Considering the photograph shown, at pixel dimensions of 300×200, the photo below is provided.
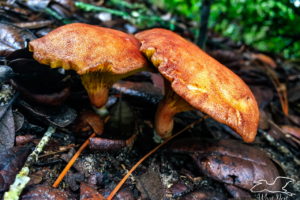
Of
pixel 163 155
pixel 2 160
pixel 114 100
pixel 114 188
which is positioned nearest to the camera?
pixel 2 160

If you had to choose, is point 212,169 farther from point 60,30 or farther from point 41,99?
point 60,30

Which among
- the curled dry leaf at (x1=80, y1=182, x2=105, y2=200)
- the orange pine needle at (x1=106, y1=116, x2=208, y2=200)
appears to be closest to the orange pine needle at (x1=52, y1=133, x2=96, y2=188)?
the curled dry leaf at (x1=80, y1=182, x2=105, y2=200)

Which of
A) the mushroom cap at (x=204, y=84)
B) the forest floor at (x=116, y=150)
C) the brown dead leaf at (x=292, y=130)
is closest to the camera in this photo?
the mushroom cap at (x=204, y=84)

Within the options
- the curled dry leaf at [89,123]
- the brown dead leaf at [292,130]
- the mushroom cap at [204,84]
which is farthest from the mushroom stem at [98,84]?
the brown dead leaf at [292,130]

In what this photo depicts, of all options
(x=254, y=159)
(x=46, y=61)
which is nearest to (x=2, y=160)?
(x=46, y=61)

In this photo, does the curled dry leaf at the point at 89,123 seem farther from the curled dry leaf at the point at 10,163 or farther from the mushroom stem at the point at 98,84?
the curled dry leaf at the point at 10,163

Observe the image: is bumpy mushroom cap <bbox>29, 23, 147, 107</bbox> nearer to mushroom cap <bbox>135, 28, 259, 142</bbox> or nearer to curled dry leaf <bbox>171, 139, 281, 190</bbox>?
mushroom cap <bbox>135, 28, 259, 142</bbox>
